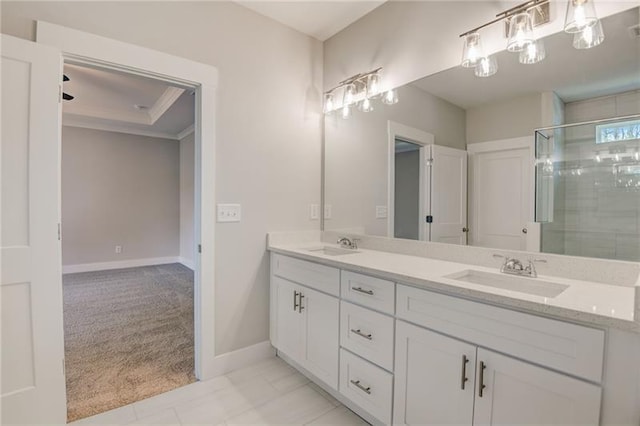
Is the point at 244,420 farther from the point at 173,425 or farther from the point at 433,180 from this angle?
the point at 433,180

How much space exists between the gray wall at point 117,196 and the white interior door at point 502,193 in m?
5.76

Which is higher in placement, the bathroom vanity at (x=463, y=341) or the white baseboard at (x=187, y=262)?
the bathroom vanity at (x=463, y=341)

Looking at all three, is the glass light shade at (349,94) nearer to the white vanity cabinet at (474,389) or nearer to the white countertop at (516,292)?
the white countertop at (516,292)

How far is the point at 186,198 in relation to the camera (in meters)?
5.94

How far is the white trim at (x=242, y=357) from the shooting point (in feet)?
7.06

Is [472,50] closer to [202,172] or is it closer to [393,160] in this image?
[393,160]

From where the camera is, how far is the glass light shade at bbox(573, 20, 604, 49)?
1.30 m

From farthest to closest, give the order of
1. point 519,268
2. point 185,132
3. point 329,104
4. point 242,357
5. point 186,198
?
1. point 186,198
2. point 185,132
3. point 329,104
4. point 242,357
5. point 519,268

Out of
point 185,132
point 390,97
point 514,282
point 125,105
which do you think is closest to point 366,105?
point 390,97

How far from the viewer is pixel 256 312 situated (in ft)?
7.68

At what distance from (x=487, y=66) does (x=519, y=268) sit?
1054 millimetres

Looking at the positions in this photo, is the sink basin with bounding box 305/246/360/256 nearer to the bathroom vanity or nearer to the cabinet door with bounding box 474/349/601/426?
the bathroom vanity

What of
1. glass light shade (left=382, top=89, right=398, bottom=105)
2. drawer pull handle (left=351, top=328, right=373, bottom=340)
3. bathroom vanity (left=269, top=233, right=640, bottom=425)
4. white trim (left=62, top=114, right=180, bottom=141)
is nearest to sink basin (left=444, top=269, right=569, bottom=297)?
bathroom vanity (left=269, top=233, right=640, bottom=425)

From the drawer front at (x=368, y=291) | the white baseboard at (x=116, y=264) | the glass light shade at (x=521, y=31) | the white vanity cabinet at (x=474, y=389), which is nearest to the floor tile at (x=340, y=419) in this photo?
the white vanity cabinet at (x=474, y=389)
